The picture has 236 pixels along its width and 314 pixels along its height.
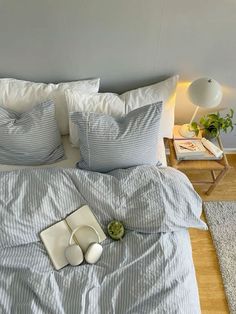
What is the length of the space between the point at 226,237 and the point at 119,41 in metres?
1.29

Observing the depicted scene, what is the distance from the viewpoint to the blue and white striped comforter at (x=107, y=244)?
105 cm

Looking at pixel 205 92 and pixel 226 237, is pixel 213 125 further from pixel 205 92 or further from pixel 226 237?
pixel 226 237

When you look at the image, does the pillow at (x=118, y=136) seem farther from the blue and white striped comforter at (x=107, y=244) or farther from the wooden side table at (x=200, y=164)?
the wooden side table at (x=200, y=164)

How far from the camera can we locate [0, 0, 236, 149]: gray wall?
4.08 feet

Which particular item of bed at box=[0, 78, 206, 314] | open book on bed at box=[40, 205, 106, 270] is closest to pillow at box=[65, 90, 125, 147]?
bed at box=[0, 78, 206, 314]

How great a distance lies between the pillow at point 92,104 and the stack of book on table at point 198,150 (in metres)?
0.38

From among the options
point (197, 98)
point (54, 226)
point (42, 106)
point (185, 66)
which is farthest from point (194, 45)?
point (54, 226)

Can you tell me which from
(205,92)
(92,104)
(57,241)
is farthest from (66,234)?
(205,92)

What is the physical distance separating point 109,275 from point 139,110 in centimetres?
72

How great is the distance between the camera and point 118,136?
1.28m

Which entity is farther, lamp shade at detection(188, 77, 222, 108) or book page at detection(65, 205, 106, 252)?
lamp shade at detection(188, 77, 222, 108)

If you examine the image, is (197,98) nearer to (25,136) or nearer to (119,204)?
(119,204)

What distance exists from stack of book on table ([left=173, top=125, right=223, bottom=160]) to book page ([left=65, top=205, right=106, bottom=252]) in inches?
23.8

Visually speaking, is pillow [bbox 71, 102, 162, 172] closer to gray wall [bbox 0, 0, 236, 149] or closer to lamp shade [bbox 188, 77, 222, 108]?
lamp shade [bbox 188, 77, 222, 108]
